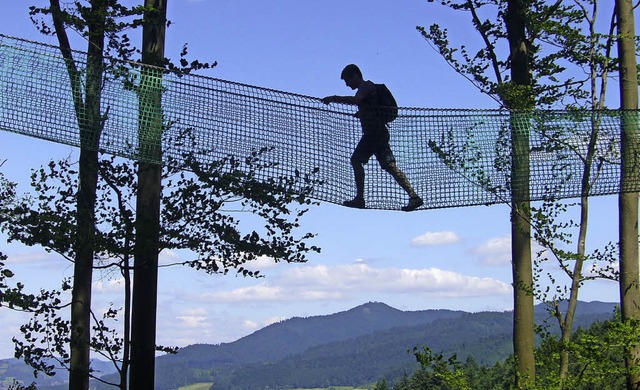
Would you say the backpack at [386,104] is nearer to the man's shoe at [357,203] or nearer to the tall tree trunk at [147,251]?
the man's shoe at [357,203]

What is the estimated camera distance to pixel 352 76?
573 cm

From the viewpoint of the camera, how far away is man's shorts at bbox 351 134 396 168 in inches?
217

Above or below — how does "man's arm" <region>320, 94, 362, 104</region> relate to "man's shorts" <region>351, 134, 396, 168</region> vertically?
above

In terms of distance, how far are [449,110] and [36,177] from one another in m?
3.97

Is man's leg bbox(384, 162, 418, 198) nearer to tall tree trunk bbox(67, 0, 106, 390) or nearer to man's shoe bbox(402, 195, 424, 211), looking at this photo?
man's shoe bbox(402, 195, 424, 211)

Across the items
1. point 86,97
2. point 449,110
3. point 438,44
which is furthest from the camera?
point 438,44

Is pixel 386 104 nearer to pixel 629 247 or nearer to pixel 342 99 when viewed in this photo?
pixel 342 99

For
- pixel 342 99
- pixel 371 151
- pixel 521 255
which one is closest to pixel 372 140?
pixel 371 151

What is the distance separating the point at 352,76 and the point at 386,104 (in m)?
0.29

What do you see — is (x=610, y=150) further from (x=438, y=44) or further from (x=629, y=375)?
(x=438, y=44)

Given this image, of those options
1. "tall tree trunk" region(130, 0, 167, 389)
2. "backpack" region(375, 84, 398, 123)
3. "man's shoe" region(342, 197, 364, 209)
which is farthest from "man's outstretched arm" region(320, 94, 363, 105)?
"tall tree trunk" region(130, 0, 167, 389)

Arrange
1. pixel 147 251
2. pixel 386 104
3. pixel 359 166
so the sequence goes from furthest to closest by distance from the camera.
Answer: pixel 147 251 < pixel 386 104 < pixel 359 166

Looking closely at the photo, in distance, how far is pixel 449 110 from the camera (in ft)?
18.0

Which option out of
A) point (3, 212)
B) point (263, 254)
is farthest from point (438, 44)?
point (3, 212)
